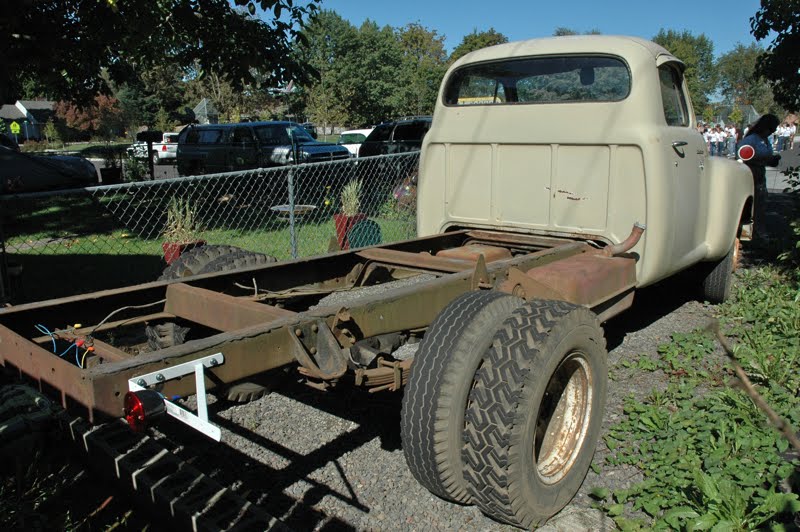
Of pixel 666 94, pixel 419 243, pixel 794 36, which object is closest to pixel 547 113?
pixel 666 94

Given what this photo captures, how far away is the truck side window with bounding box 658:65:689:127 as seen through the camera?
193 inches

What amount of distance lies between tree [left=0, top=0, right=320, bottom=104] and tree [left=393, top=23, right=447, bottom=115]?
37.2 meters

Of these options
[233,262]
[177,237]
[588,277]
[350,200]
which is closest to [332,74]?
[350,200]

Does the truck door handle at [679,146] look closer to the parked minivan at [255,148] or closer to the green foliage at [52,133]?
the parked minivan at [255,148]

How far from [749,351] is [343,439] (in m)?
3.01

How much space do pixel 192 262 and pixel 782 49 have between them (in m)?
8.99

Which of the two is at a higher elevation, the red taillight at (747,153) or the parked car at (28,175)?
the red taillight at (747,153)

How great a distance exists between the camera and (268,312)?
9.98 feet

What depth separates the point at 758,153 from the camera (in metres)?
9.04

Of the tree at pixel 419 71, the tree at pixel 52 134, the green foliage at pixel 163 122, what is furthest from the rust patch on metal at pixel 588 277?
the tree at pixel 52 134

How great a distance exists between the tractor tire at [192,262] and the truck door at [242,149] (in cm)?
1345

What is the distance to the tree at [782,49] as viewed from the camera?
9266 millimetres

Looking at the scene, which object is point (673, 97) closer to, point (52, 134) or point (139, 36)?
point (139, 36)

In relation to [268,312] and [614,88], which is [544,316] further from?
[614,88]
